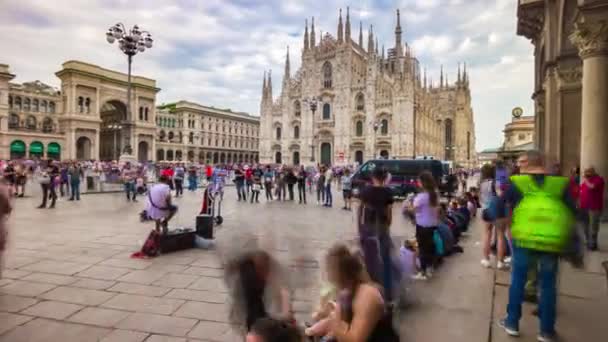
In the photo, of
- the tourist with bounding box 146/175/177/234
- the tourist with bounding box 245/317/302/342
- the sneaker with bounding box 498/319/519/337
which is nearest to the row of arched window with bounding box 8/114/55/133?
the tourist with bounding box 146/175/177/234

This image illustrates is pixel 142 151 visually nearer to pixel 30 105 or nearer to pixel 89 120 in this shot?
pixel 89 120

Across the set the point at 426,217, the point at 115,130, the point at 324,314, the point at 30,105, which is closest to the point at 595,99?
the point at 426,217

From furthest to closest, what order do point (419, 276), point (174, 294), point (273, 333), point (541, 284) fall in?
point (419, 276)
point (174, 294)
point (541, 284)
point (273, 333)

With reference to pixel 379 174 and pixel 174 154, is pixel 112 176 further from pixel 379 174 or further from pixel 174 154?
pixel 174 154

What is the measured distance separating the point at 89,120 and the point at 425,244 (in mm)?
53168

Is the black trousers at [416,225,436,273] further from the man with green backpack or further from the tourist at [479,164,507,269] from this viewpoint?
the man with green backpack

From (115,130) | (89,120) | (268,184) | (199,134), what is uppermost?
(199,134)

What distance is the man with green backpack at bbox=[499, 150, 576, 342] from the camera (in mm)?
2801

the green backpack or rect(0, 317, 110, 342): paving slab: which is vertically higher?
the green backpack

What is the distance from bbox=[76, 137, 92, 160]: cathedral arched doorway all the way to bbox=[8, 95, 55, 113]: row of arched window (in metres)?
10.2

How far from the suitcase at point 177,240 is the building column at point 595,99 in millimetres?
7940

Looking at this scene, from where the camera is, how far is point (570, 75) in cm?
903

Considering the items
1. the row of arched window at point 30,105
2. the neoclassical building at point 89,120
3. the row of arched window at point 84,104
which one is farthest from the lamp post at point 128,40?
the row of arched window at point 30,105

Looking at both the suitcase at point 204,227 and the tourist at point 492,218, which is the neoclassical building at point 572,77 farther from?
the suitcase at point 204,227
